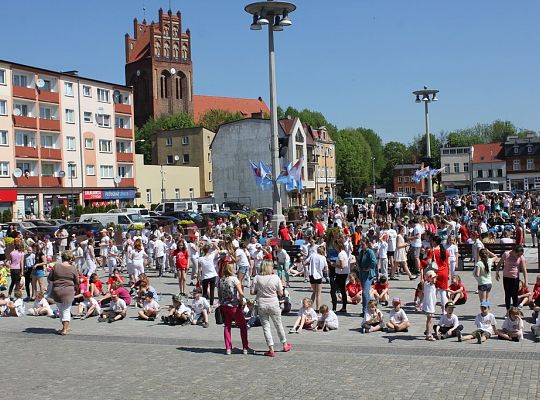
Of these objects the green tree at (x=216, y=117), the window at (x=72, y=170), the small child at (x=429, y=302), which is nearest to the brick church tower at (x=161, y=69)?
the green tree at (x=216, y=117)

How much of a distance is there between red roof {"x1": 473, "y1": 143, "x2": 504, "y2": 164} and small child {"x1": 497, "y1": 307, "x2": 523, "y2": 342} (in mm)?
100662

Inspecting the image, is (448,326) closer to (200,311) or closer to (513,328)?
(513,328)

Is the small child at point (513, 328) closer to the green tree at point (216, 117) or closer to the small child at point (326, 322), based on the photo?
the small child at point (326, 322)

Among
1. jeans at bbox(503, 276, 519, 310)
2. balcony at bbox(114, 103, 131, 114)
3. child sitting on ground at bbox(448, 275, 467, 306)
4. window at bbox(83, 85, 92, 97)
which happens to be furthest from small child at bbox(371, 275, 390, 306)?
balcony at bbox(114, 103, 131, 114)

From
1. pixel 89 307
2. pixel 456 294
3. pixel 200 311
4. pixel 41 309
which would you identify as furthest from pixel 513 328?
pixel 41 309

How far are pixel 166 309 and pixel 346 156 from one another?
9656 centimetres

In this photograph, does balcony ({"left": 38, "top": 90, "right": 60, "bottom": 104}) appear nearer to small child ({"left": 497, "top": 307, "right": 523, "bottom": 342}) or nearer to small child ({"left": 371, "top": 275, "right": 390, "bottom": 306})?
small child ({"left": 371, "top": 275, "right": 390, "bottom": 306})

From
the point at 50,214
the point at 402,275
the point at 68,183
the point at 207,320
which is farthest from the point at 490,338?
the point at 68,183

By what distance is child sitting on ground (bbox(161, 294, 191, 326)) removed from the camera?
15219 millimetres

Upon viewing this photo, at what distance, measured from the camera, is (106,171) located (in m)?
70.8

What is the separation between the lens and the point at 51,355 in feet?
40.5

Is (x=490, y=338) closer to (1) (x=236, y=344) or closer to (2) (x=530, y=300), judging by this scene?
(2) (x=530, y=300)

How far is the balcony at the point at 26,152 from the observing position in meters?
60.3

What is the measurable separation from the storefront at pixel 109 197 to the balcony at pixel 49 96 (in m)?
8.93
